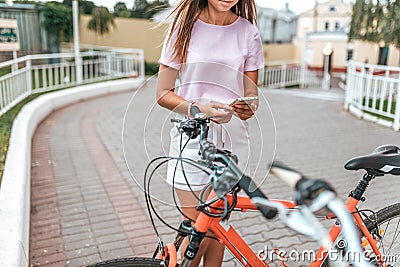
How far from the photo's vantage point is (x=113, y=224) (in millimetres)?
3068

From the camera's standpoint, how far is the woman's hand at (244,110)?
1384 mm

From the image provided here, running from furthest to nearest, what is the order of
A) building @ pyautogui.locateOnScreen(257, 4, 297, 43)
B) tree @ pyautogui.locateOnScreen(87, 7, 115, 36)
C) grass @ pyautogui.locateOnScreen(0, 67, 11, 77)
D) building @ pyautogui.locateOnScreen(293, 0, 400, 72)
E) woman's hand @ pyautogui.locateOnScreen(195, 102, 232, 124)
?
1. building @ pyautogui.locateOnScreen(257, 4, 297, 43)
2. building @ pyautogui.locateOnScreen(293, 0, 400, 72)
3. tree @ pyautogui.locateOnScreen(87, 7, 115, 36)
4. grass @ pyautogui.locateOnScreen(0, 67, 11, 77)
5. woman's hand @ pyautogui.locateOnScreen(195, 102, 232, 124)

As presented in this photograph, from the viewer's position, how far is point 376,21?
8383 mm

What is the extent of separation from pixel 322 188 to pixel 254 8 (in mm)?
1088

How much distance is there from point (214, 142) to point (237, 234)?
40cm

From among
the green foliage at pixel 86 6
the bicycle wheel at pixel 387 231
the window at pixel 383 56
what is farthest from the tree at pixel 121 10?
the bicycle wheel at pixel 387 231

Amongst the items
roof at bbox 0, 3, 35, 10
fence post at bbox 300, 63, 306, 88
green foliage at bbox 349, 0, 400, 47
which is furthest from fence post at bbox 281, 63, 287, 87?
roof at bbox 0, 3, 35, 10

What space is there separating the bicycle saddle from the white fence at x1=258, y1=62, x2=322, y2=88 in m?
12.4

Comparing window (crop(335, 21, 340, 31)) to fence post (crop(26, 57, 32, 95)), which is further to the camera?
window (crop(335, 21, 340, 31))

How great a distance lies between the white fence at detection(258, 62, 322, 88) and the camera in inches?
564

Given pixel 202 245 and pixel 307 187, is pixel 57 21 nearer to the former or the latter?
pixel 202 245

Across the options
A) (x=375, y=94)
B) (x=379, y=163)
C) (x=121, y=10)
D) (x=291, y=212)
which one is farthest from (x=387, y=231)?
(x=121, y=10)

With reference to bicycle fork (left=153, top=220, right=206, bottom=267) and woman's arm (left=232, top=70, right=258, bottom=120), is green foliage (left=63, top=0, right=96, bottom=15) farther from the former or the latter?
bicycle fork (left=153, top=220, right=206, bottom=267)

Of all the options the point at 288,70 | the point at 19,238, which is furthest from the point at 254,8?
the point at 288,70
